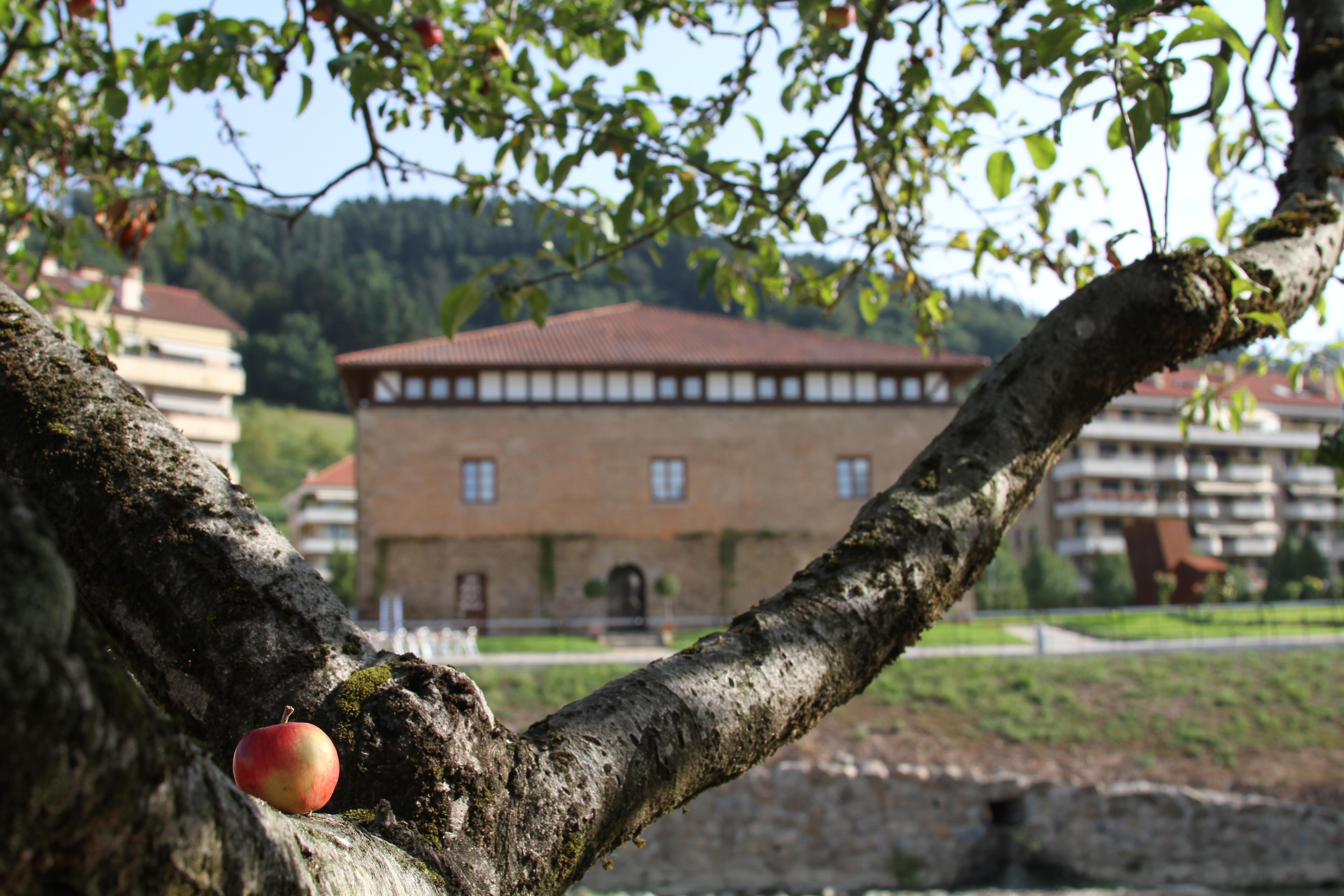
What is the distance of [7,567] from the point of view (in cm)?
55

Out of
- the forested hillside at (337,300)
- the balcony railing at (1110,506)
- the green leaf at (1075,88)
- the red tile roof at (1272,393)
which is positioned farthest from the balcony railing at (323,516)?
the green leaf at (1075,88)

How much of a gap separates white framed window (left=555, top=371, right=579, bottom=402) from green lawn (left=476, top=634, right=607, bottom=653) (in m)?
7.51

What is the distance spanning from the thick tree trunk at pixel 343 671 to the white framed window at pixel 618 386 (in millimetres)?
26769

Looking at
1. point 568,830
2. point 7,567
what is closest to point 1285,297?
point 568,830

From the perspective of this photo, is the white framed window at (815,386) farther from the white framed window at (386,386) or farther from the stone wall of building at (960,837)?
the stone wall of building at (960,837)

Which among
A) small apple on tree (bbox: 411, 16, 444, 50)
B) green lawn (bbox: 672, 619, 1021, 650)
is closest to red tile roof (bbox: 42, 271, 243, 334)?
green lawn (bbox: 672, 619, 1021, 650)

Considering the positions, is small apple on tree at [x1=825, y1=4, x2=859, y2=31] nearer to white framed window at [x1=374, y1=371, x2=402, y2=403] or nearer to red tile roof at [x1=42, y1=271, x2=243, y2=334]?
white framed window at [x1=374, y1=371, x2=402, y2=403]

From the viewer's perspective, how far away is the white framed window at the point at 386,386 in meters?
27.4

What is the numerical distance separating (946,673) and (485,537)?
14589 mm

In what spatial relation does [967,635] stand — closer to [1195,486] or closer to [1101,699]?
[1101,699]

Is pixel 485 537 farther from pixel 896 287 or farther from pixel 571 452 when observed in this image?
pixel 896 287

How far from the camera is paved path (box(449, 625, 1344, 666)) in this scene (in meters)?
18.1

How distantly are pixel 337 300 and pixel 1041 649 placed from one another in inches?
2819

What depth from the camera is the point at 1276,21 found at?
4.78ft
